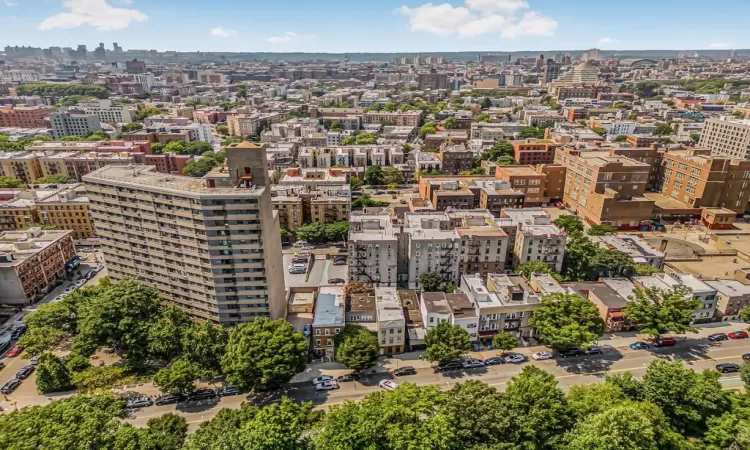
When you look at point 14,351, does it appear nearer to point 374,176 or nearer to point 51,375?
point 51,375

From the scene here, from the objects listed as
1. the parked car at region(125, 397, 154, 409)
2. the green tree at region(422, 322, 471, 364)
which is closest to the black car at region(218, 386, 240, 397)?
the parked car at region(125, 397, 154, 409)

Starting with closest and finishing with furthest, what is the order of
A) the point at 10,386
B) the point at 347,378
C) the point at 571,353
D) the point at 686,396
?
the point at 686,396, the point at 10,386, the point at 347,378, the point at 571,353

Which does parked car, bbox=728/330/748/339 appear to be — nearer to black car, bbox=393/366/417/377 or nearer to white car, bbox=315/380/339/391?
black car, bbox=393/366/417/377

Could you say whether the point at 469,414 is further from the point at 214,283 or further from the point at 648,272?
the point at 648,272

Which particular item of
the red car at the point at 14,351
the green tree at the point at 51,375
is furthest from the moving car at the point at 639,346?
the red car at the point at 14,351

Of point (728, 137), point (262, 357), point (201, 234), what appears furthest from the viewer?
point (728, 137)

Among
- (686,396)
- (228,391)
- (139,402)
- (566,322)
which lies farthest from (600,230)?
(139,402)
